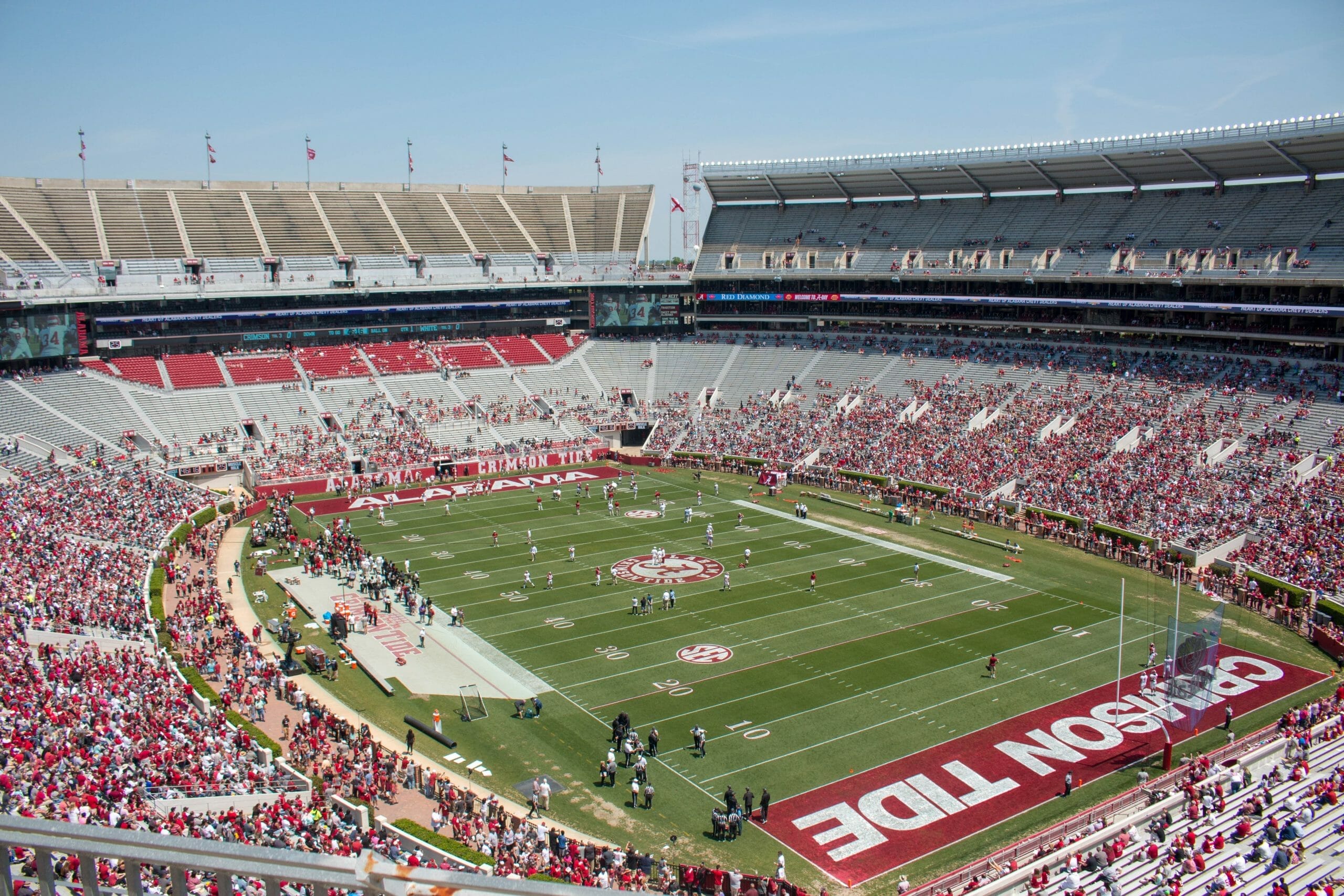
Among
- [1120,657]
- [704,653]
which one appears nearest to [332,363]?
[704,653]

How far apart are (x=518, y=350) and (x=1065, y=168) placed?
123 feet

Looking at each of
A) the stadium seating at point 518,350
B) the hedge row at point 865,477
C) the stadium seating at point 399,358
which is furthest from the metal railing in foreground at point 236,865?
the stadium seating at point 518,350

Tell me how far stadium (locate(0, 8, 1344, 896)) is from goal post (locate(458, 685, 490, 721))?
88mm

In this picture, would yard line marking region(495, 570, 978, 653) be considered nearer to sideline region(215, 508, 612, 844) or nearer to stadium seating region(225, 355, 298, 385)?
sideline region(215, 508, 612, 844)

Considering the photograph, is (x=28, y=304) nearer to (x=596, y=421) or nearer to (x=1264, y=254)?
(x=596, y=421)

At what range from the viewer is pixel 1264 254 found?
49.6 m

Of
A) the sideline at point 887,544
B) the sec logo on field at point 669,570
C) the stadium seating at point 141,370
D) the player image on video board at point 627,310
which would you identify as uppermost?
the player image on video board at point 627,310

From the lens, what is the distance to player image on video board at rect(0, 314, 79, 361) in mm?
52344

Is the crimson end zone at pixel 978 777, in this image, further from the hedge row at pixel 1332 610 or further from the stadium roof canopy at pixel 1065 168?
the stadium roof canopy at pixel 1065 168

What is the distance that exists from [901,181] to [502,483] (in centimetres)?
3546

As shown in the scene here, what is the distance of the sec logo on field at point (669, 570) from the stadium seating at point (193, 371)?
107 feet

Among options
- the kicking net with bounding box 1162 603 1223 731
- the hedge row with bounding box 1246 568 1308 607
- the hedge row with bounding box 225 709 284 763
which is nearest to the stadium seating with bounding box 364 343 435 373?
the hedge row with bounding box 225 709 284 763

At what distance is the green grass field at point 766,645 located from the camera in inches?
874

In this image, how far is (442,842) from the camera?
18.8 m
